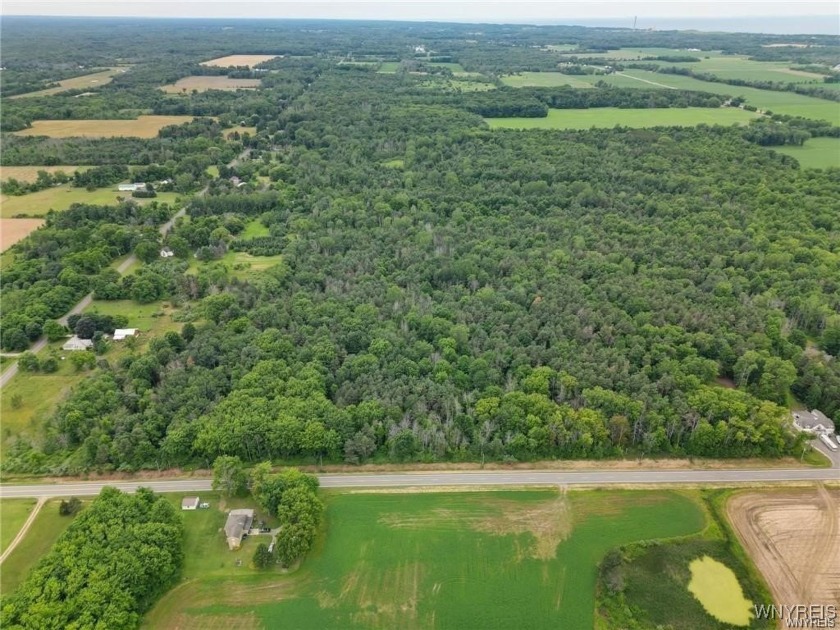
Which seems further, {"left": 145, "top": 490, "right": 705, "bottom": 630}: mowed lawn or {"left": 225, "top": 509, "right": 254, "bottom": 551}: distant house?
{"left": 225, "top": 509, "right": 254, "bottom": 551}: distant house

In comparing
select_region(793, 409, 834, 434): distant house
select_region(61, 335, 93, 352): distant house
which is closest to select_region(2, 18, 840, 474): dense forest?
select_region(61, 335, 93, 352): distant house

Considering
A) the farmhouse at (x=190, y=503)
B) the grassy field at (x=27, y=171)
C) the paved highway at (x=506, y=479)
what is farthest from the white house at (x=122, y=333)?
the grassy field at (x=27, y=171)

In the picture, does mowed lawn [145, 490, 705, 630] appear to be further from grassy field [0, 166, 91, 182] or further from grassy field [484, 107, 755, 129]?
grassy field [484, 107, 755, 129]

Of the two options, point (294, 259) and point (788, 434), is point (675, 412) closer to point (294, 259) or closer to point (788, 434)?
point (788, 434)

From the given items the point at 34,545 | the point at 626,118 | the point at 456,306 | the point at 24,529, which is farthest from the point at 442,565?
the point at 626,118

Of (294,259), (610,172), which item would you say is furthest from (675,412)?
(610,172)

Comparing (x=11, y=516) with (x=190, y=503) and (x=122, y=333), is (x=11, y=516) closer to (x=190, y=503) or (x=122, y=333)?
(x=190, y=503)
